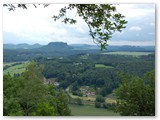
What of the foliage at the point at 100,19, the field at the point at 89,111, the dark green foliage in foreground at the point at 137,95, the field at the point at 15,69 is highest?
the foliage at the point at 100,19

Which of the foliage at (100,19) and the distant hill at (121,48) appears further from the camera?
the distant hill at (121,48)

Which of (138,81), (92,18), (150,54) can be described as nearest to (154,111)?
(138,81)

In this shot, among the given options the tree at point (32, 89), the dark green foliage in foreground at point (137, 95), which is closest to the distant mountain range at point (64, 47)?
the tree at point (32, 89)

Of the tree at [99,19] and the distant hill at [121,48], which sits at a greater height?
the tree at [99,19]

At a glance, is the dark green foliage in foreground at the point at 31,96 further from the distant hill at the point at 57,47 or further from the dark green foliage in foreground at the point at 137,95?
the dark green foliage in foreground at the point at 137,95

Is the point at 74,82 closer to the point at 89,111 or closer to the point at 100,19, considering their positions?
the point at 89,111

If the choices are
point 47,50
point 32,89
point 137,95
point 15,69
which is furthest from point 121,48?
point 15,69
